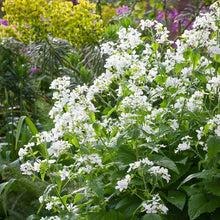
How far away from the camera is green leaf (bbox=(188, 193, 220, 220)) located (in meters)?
1.58

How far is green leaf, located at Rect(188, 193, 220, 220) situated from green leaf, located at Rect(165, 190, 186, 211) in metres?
0.06

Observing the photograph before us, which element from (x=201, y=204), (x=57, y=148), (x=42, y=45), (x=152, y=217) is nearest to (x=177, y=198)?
(x=201, y=204)

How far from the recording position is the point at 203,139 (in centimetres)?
186

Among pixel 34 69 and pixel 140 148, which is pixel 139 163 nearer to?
pixel 140 148

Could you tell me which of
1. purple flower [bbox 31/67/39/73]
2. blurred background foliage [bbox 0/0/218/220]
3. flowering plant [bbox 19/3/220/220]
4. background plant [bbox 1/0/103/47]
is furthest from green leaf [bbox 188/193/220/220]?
purple flower [bbox 31/67/39/73]

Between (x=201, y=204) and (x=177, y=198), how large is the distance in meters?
0.12

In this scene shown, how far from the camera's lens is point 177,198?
172 cm

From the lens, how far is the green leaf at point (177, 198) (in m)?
1.68

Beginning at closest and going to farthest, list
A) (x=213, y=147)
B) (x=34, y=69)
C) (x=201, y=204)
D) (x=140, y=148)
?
1. (x=213, y=147)
2. (x=201, y=204)
3. (x=140, y=148)
4. (x=34, y=69)

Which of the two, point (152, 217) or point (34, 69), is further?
point (34, 69)

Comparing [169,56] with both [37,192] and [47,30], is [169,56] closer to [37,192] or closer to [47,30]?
[37,192]

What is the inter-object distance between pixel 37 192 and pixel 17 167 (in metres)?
0.40

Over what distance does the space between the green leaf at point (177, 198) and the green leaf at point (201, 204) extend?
0.06 meters

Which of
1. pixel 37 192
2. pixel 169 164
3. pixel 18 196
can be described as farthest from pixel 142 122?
pixel 18 196
